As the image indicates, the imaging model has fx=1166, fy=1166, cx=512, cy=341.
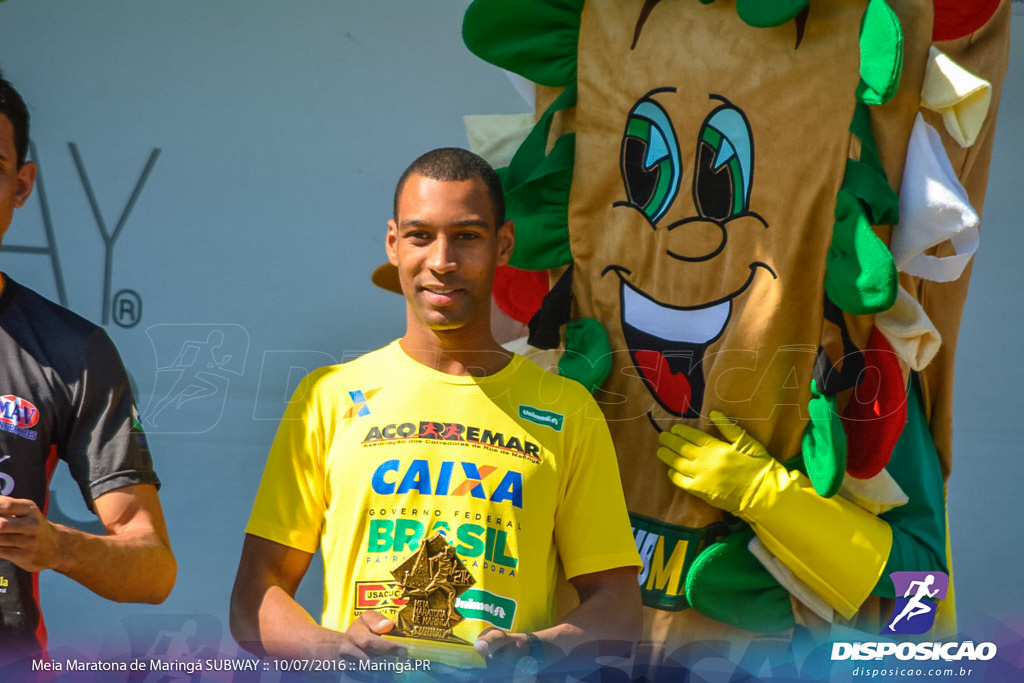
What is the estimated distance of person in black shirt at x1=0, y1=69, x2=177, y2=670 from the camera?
4.37 ft

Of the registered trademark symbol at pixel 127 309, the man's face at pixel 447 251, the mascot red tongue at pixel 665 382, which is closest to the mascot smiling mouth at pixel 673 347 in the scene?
the mascot red tongue at pixel 665 382

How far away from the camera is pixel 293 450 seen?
4.62ft

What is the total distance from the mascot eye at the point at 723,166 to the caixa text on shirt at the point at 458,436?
50 centimetres

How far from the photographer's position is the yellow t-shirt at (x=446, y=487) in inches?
54.0

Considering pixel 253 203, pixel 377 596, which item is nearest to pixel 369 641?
pixel 377 596

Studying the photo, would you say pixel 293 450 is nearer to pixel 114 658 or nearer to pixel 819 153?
pixel 114 658

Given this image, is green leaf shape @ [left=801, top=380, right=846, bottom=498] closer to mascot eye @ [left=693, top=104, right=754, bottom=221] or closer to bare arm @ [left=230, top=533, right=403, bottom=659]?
mascot eye @ [left=693, top=104, right=754, bottom=221]

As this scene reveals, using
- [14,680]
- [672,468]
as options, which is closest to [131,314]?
[14,680]

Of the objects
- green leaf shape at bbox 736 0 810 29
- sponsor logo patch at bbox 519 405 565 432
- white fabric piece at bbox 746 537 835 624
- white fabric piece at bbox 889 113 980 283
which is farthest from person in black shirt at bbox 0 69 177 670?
white fabric piece at bbox 889 113 980 283

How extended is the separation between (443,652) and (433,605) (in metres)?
0.05

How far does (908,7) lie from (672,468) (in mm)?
729

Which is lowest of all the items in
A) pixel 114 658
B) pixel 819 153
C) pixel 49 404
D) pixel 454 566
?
pixel 114 658

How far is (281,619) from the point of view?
1342 mm

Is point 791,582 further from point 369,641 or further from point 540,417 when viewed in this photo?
point 369,641
